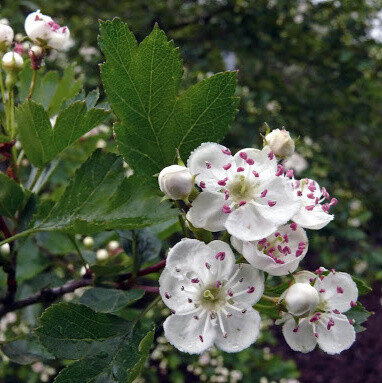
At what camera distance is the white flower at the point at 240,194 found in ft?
2.13

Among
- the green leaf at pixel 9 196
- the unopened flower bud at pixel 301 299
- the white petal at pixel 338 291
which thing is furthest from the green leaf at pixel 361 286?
the green leaf at pixel 9 196

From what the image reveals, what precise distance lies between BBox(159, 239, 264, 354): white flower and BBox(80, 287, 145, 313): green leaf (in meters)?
0.15

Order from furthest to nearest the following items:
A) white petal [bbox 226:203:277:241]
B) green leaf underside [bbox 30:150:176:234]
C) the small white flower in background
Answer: the small white flower in background
green leaf underside [bbox 30:150:176:234]
white petal [bbox 226:203:277:241]

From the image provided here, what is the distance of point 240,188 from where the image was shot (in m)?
0.71

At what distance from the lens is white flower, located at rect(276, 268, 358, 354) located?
0.70 metres

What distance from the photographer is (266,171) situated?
0.71 meters

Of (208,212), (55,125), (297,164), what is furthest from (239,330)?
(297,164)

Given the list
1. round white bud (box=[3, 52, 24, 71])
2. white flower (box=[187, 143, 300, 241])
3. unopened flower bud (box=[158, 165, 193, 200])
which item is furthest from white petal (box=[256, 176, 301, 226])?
round white bud (box=[3, 52, 24, 71])

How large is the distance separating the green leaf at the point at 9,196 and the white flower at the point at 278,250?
1.26 feet

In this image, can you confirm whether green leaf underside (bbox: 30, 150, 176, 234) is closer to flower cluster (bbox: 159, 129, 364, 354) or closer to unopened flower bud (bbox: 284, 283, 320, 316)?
flower cluster (bbox: 159, 129, 364, 354)

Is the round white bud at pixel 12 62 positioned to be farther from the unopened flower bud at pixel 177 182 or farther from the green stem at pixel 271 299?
the green stem at pixel 271 299

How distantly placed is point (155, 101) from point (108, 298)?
35 centimetres

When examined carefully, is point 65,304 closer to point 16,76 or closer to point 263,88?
point 16,76

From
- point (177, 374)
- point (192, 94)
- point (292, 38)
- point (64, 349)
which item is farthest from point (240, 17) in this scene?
point (64, 349)
